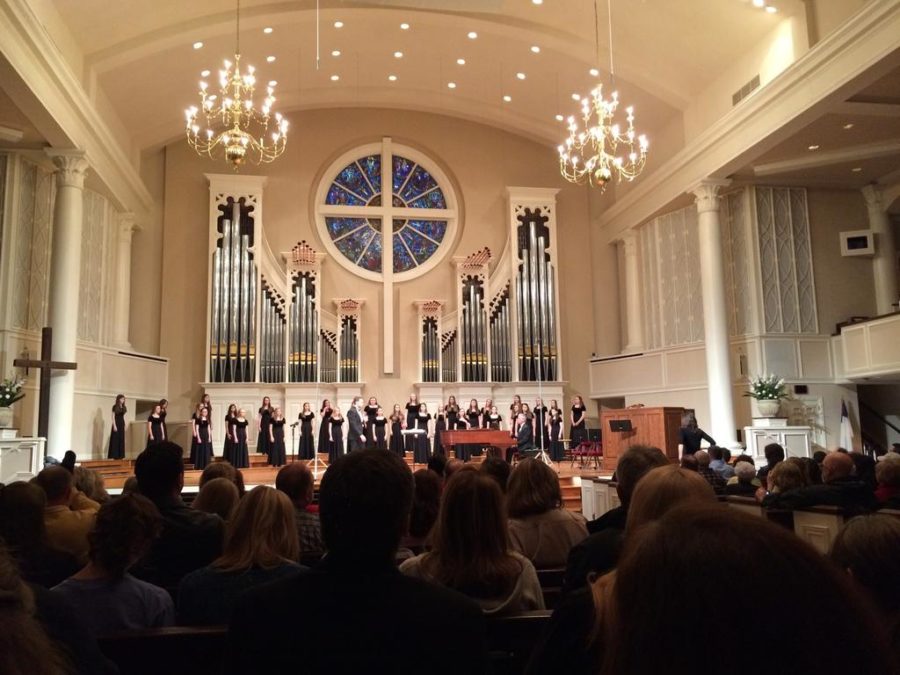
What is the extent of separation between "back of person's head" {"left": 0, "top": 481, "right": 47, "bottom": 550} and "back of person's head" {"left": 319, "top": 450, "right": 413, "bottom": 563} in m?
1.65

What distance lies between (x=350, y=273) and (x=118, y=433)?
5.69 meters

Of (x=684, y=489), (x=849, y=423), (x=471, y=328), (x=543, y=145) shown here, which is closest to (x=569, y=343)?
(x=471, y=328)

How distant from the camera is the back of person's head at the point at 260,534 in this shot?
228cm

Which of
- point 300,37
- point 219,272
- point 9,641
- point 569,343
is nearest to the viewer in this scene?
point 9,641

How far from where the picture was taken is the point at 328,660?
1.13 metres

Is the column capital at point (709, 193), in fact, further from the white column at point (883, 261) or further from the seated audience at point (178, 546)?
the seated audience at point (178, 546)

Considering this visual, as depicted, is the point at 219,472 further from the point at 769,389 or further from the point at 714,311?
the point at 714,311

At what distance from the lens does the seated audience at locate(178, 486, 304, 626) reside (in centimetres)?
223

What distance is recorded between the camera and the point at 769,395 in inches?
444

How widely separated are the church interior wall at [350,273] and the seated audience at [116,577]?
42.2ft

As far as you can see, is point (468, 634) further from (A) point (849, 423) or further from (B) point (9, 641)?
(A) point (849, 423)

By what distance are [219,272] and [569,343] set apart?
729cm

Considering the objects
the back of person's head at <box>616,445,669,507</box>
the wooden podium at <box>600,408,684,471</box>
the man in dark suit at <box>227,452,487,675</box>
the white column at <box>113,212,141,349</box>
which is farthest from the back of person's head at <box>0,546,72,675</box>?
the white column at <box>113,212,141,349</box>

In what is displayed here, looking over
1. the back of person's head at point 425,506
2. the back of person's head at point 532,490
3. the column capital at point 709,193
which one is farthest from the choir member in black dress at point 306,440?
the back of person's head at point 532,490
